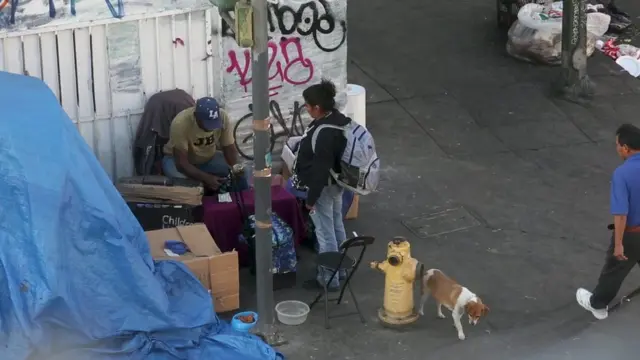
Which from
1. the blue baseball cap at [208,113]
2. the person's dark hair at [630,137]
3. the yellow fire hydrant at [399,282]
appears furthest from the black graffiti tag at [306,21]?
the person's dark hair at [630,137]

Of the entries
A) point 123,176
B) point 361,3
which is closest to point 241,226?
point 123,176

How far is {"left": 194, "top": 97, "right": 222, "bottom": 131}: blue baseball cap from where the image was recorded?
939cm

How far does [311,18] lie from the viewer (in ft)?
34.9

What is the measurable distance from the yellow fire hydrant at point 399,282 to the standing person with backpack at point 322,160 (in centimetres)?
57

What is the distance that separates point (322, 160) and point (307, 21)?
2.51 m

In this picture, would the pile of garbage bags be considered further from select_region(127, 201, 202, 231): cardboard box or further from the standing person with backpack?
select_region(127, 201, 202, 231): cardboard box

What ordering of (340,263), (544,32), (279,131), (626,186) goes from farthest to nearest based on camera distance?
(544,32) < (279,131) < (340,263) < (626,186)

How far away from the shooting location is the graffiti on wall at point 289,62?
411 inches

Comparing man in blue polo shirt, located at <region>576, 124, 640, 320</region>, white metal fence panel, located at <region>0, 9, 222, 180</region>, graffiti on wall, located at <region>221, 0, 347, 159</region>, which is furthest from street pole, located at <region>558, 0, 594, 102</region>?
man in blue polo shirt, located at <region>576, 124, 640, 320</region>

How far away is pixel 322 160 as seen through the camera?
8.52 metres

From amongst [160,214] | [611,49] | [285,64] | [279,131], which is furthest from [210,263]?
[611,49]

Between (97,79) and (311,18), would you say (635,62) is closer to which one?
→ (311,18)

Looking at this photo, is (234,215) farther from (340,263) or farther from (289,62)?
(289,62)

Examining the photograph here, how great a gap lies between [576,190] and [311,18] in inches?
122
